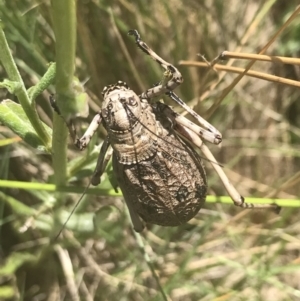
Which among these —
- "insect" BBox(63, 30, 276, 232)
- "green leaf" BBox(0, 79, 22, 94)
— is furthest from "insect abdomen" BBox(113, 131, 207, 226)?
"green leaf" BBox(0, 79, 22, 94)

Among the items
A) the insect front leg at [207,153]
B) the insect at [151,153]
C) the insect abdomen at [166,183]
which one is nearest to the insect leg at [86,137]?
the insect at [151,153]

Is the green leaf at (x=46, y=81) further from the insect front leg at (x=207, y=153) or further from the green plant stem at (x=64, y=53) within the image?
the insect front leg at (x=207, y=153)

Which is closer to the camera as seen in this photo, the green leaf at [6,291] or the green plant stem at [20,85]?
the green plant stem at [20,85]

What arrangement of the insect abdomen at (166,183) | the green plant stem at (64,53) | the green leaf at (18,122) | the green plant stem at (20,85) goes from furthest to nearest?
the insect abdomen at (166,183), the green leaf at (18,122), the green plant stem at (20,85), the green plant stem at (64,53)

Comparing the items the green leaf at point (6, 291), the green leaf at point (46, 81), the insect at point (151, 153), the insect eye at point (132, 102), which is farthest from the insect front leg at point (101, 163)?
the green leaf at point (6, 291)

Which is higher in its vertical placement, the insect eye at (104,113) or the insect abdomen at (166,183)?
the insect eye at (104,113)

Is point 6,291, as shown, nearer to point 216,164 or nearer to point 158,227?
point 158,227

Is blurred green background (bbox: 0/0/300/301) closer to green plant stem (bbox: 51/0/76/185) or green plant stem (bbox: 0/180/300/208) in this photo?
green plant stem (bbox: 0/180/300/208)

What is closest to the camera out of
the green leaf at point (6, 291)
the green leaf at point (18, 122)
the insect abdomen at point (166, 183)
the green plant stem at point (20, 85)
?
the green plant stem at point (20, 85)

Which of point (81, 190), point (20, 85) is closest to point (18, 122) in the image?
point (20, 85)
